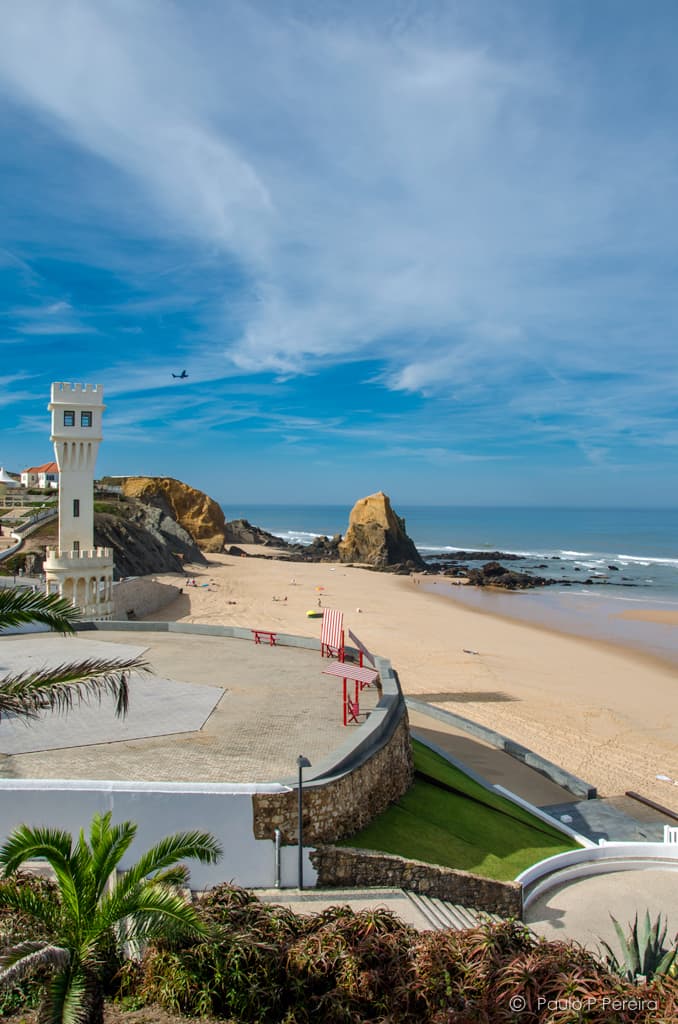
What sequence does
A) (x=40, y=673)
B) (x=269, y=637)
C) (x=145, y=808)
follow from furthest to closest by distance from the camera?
(x=269, y=637) < (x=145, y=808) < (x=40, y=673)

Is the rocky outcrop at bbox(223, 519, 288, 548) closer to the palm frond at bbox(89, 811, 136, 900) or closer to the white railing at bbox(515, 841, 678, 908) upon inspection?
the white railing at bbox(515, 841, 678, 908)

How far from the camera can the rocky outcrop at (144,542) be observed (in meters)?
44.5

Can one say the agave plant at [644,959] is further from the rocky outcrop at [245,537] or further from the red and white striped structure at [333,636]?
the rocky outcrop at [245,537]

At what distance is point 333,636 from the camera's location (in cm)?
1666

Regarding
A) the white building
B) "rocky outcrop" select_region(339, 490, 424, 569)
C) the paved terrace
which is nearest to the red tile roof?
the white building

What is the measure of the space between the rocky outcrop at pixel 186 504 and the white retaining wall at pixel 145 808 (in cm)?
6553

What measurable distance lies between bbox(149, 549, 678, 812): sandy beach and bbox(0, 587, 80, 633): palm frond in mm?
13704

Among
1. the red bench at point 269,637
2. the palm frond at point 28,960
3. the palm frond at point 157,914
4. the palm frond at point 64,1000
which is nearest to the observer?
the palm frond at point 64,1000

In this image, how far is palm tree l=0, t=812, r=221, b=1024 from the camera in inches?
219

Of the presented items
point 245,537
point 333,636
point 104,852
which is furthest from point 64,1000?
point 245,537

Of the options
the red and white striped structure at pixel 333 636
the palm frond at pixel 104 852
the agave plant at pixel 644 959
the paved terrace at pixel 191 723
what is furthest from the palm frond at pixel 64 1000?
the red and white striped structure at pixel 333 636

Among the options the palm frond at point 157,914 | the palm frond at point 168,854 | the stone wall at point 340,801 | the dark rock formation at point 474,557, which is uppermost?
the dark rock formation at point 474,557

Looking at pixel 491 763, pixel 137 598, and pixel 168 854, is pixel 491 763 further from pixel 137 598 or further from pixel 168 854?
pixel 137 598

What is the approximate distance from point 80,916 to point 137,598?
29.0 m
